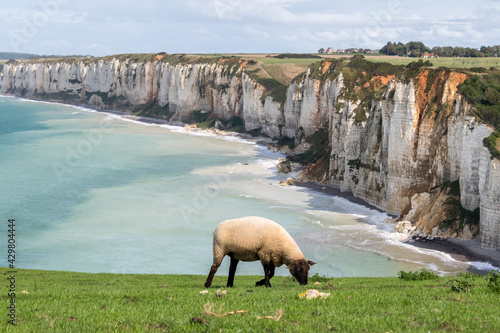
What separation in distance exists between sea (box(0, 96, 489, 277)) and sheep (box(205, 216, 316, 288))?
20.0m

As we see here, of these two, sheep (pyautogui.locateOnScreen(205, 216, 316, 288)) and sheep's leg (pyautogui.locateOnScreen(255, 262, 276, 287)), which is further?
sheep's leg (pyautogui.locateOnScreen(255, 262, 276, 287))

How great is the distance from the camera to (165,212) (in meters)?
57.5

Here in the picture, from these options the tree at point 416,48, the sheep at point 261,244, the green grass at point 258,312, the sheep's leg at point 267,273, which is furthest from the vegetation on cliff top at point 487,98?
the tree at point 416,48

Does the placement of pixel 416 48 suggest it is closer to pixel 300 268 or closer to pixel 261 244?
pixel 300 268

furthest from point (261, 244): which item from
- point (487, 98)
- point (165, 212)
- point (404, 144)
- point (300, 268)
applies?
point (165, 212)

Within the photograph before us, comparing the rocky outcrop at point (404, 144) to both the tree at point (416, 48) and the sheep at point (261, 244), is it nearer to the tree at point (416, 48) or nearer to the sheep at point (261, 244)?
the sheep at point (261, 244)

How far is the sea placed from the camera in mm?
41750

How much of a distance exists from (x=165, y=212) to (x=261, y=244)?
3963 centimetres

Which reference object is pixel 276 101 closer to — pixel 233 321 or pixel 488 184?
pixel 488 184

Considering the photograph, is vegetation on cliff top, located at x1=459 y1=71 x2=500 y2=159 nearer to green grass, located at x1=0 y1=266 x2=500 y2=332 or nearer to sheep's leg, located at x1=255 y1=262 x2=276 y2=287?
sheep's leg, located at x1=255 y1=262 x2=276 y2=287

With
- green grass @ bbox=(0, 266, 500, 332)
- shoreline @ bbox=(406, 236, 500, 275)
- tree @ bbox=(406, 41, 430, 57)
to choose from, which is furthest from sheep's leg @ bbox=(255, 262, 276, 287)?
tree @ bbox=(406, 41, 430, 57)

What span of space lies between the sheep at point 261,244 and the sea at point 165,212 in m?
20.0

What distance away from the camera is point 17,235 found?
4956 centimetres

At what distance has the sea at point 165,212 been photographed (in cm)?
4175
